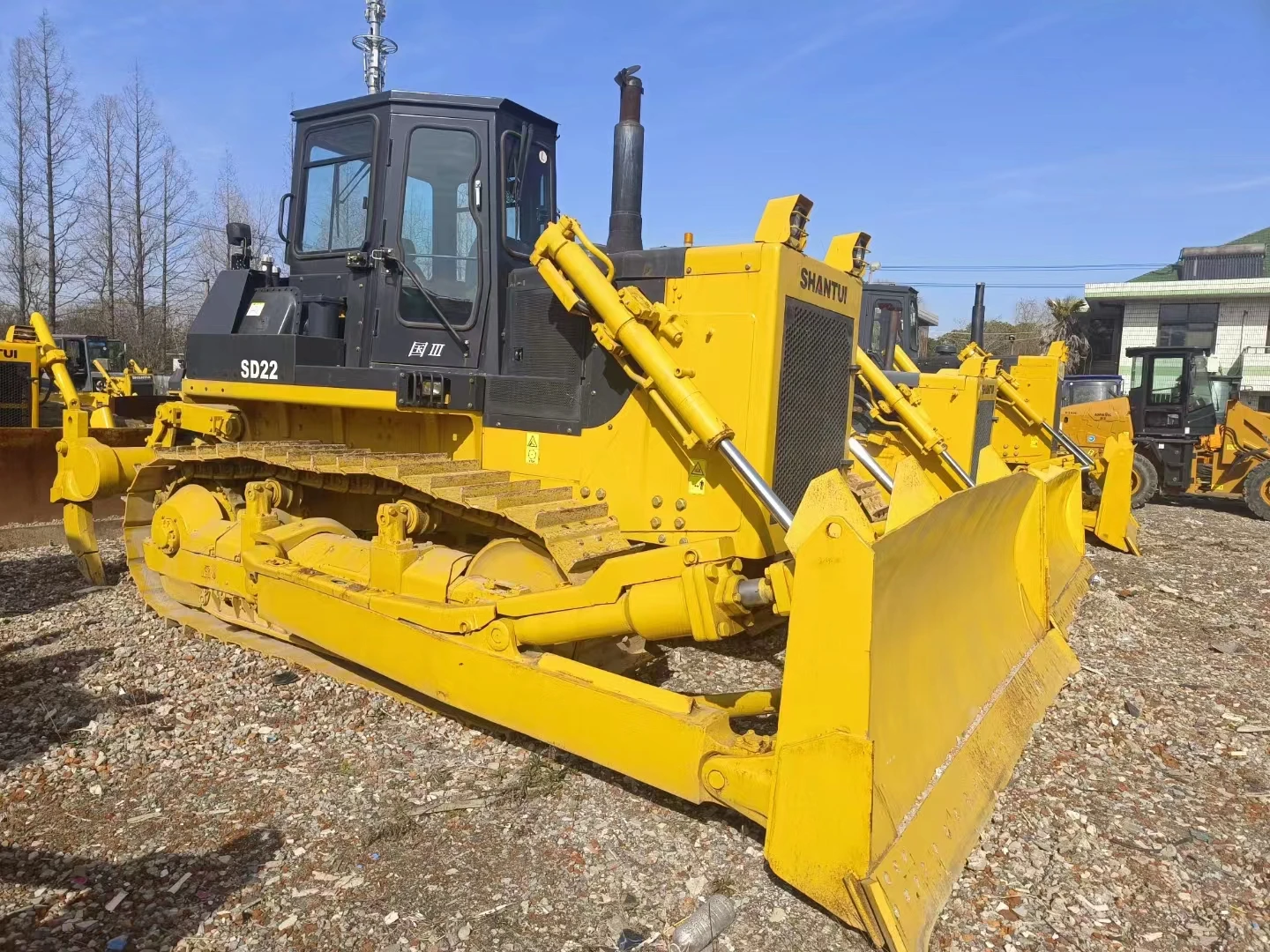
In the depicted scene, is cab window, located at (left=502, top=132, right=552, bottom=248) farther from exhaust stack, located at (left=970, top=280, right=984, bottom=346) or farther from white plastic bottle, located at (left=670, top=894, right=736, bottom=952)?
exhaust stack, located at (left=970, top=280, right=984, bottom=346)

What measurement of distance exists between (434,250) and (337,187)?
866 millimetres

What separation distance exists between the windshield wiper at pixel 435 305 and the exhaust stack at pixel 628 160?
962 mm

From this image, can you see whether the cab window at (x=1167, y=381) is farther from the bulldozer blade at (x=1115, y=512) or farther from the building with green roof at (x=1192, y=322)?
the building with green roof at (x=1192, y=322)

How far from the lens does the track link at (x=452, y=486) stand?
399 centimetres

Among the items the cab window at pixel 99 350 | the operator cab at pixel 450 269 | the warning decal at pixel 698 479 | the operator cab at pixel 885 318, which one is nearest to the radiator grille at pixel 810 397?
the warning decal at pixel 698 479

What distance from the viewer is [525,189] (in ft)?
16.0

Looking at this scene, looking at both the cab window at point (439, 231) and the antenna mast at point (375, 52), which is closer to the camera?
the cab window at point (439, 231)

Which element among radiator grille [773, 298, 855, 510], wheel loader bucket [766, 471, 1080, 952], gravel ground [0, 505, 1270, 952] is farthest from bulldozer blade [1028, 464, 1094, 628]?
wheel loader bucket [766, 471, 1080, 952]

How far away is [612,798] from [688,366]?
196 centimetres

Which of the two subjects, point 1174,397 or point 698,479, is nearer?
point 698,479

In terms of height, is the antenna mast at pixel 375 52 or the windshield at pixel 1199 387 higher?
the antenna mast at pixel 375 52

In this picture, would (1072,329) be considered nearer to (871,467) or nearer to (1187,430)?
(1187,430)

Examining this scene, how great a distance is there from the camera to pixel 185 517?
18.3 ft

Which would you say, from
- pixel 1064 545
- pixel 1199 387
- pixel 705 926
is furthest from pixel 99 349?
pixel 1199 387
